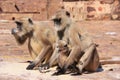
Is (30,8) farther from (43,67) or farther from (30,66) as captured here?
(43,67)

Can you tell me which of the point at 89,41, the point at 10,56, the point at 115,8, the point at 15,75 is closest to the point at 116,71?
the point at 89,41

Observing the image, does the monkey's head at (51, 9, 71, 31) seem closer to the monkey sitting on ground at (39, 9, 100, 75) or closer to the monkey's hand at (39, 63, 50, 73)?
the monkey sitting on ground at (39, 9, 100, 75)

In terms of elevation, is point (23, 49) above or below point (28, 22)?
below

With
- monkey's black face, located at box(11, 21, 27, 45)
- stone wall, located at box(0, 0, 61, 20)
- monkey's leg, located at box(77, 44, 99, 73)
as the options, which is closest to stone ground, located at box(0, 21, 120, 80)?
monkey's leg, located at box(77, 44, 99, 73)

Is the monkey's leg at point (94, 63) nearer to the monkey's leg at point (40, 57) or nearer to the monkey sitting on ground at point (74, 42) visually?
the monkey sitting on ground at point (74, 42)

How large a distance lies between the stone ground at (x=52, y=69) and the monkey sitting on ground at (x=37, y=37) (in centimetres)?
33

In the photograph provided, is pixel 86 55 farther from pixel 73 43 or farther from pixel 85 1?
pixel 85 1

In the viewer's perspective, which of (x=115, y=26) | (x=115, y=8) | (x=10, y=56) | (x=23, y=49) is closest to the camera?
(x=10, y=56)

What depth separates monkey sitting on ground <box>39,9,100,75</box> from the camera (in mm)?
7583

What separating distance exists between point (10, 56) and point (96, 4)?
13.1 meters

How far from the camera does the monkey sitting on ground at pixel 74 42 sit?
7583mm

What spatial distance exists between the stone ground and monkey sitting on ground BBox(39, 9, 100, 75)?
249 mm

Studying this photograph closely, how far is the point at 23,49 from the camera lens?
1276 centimetres

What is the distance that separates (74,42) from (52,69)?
1109 mm
